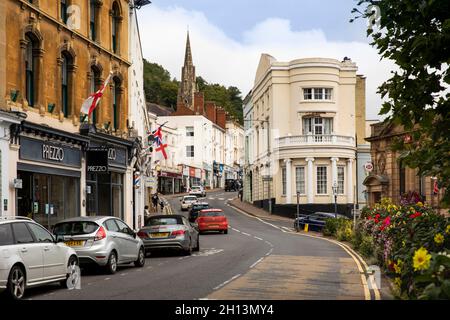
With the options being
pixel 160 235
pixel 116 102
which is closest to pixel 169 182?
pixel 116 102

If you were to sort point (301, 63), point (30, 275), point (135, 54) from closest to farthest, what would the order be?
point (30, 275) → point (135, 54) → point (301, 63)

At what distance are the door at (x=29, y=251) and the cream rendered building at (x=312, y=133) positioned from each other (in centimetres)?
4823

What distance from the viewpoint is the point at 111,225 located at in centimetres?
1972

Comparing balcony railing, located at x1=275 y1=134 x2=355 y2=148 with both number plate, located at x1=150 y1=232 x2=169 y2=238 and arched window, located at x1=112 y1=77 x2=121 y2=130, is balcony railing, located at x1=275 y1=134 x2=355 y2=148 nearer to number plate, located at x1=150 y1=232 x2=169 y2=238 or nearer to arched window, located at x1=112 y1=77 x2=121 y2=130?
arched window, located at x1=112 y1=77 x2=121 y2=130

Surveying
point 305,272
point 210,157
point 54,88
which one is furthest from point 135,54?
point 210,157

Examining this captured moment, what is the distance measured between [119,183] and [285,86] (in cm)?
3190

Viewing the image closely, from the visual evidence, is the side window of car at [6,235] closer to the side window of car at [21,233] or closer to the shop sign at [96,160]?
the side window of car at [21,233]

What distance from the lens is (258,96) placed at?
7450 centimetres

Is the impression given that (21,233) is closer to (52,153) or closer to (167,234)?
(167,234)

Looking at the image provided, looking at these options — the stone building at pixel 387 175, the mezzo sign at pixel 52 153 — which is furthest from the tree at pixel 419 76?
the stone building at pixel 387 175

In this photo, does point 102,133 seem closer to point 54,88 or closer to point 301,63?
point 54,88

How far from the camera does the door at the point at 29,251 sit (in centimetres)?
1375

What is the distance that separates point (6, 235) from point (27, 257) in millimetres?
643

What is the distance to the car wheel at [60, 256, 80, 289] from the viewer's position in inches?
629
